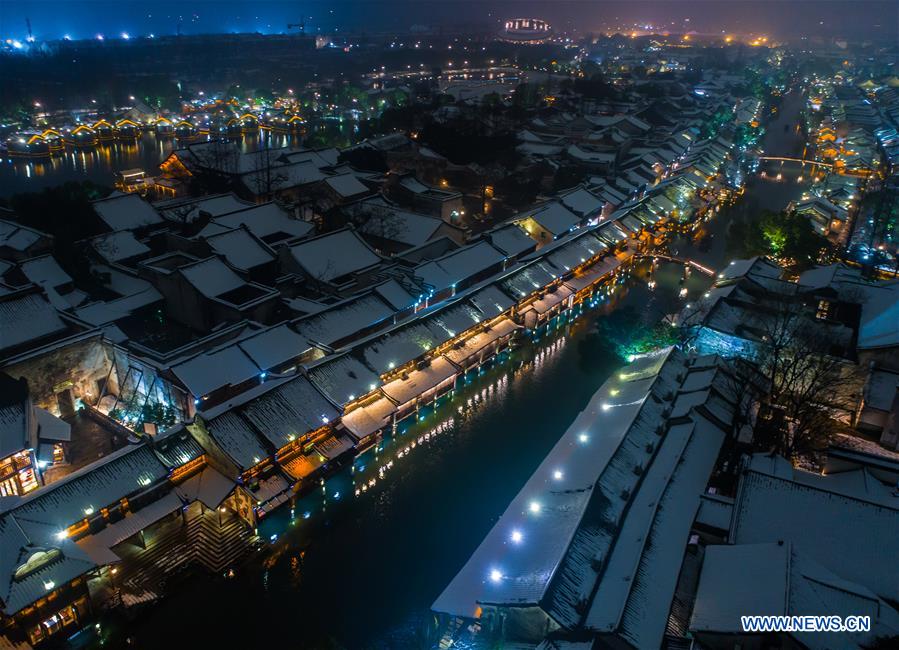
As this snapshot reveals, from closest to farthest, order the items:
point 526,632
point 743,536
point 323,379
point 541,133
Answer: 1. point 526,632
2. point 743,536
3. point 323,379
4. point 541,133

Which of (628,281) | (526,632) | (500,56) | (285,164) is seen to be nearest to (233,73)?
(500,56)

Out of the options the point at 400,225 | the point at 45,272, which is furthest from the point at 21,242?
the point at 400,225

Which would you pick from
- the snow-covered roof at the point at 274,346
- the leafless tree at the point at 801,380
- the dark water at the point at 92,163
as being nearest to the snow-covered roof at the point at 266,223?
the snow-covered roof at the point at 274,346

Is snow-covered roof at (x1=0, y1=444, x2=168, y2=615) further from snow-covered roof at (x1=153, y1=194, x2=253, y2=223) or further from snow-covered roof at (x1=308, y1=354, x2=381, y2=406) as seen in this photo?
snow-covered roof at (x1=153, y1=194, x2=253, y2=223)

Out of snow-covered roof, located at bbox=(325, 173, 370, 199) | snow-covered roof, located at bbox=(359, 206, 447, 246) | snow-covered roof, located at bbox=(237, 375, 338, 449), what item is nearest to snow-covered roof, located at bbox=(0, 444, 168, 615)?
snow-covered roof, located at bbox=(237, 375, 338, 449)

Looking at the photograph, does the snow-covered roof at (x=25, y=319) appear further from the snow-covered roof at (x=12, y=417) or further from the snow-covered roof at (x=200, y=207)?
the snow-covered roof at (x=200, y=207)

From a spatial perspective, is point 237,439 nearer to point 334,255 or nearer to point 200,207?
point 334,255

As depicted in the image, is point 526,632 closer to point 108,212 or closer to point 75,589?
point 75,589
